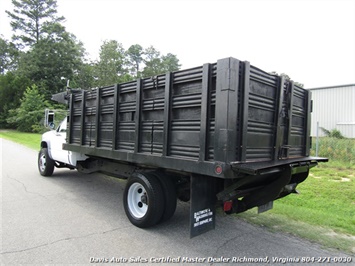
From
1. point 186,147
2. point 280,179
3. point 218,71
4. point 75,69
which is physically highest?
point 75,69

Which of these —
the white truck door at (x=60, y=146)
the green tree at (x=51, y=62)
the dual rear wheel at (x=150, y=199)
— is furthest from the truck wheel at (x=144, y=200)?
the green tree at (x=51, y=62)

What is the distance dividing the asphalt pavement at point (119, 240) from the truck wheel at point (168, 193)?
0.97ft

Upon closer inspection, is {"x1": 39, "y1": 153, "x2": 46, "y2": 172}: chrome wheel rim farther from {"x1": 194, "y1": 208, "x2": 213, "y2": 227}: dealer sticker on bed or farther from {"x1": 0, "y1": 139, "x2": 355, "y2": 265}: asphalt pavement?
{"x1": 194, "y1": 208, "x2": 213, "y2": 227}: dealer sticker on bed

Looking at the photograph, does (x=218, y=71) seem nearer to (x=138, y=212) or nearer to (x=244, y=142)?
(x=244, y=142)

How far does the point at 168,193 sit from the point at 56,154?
4.64 m

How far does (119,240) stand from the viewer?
3881 mm

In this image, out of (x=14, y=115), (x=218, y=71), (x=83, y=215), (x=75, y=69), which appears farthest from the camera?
(x=75, y=69)

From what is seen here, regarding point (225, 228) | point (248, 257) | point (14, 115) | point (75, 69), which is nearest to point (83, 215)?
point (225, 228)

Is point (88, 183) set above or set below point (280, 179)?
below

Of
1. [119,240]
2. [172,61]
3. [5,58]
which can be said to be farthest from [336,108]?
[5,58]

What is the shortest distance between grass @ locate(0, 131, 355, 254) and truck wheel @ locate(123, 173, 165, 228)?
175 centimetres

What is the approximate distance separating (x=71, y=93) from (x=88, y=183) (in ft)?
8.30

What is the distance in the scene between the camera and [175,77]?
3832 millimetres

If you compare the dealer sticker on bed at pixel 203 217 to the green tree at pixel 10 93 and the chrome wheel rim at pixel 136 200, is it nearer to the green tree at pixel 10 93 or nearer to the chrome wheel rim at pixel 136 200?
the chrome wheel rim at pixel 136 200
